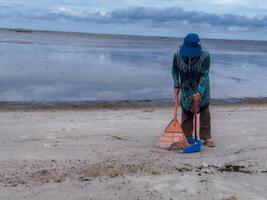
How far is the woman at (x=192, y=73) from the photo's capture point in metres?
7.74

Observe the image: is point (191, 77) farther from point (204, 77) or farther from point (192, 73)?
point (204, 77)

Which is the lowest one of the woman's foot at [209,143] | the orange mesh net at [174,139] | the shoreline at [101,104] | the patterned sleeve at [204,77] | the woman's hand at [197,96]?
the shoreline at [101,104]

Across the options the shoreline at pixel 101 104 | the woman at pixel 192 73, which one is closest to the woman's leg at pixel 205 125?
the woman at pixel 192 73

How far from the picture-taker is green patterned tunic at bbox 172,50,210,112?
7.86 meters

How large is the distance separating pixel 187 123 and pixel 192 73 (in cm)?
86

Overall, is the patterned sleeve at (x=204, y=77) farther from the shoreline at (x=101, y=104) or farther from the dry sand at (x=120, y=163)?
the shoreline at (x=101, y=104)

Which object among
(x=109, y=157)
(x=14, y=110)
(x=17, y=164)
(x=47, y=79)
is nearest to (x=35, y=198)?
(x=17, y=164)

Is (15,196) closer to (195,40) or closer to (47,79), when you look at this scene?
(195,40)

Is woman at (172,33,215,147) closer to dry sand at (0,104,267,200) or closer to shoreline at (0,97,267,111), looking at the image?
dry sand at (0,104,267,200)

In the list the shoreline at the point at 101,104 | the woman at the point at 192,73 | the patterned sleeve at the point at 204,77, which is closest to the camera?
the woman at the point at 192,73

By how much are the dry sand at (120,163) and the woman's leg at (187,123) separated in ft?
1.60

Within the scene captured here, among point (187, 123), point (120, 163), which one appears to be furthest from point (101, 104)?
point (120, 163)

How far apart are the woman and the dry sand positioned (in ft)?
2.49

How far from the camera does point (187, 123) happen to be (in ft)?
27.4
